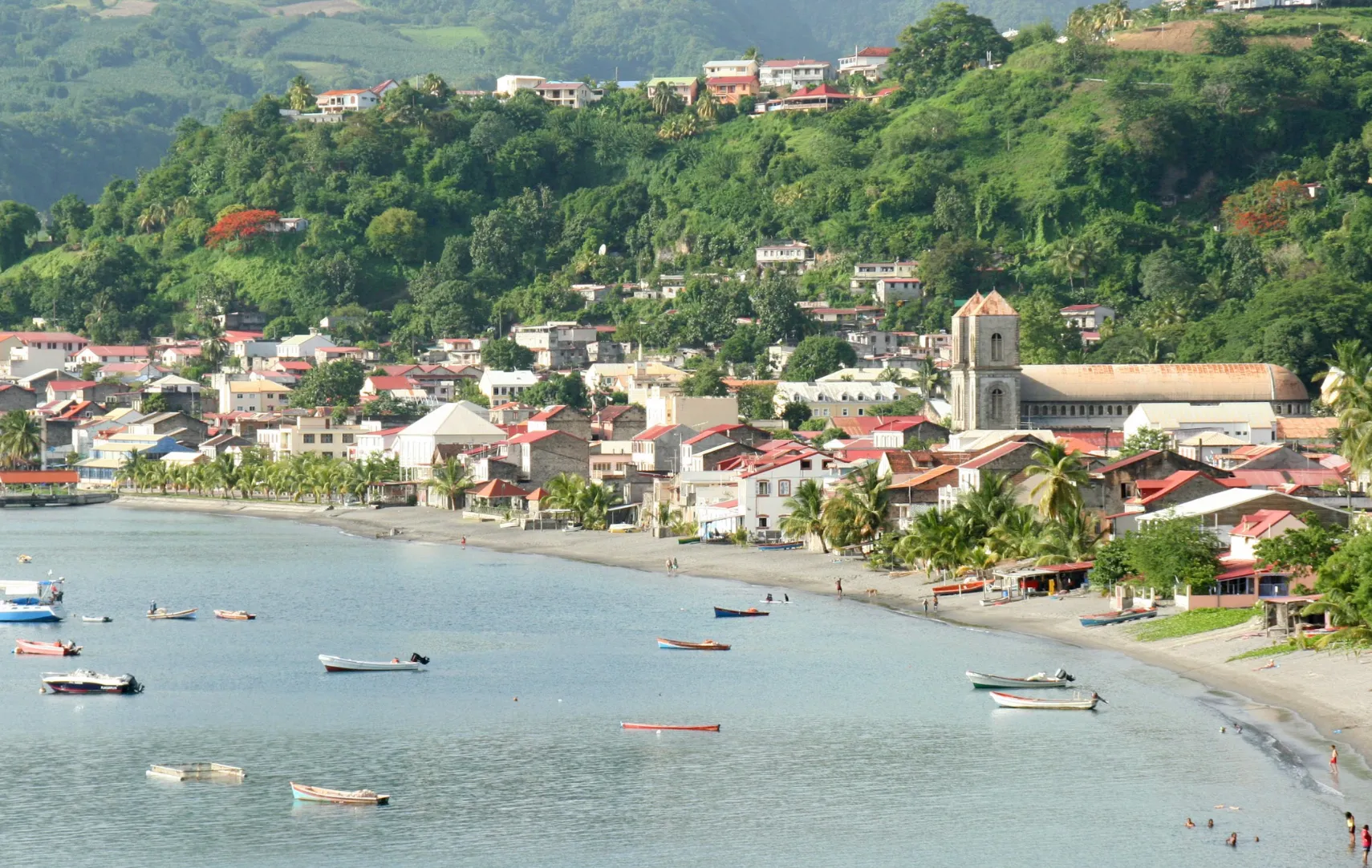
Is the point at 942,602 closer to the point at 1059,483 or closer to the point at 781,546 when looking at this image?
the point at 1059,483

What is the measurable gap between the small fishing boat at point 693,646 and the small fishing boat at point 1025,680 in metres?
12.6

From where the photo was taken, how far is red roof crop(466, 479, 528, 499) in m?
131

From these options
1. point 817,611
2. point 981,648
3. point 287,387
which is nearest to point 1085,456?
point 817,611

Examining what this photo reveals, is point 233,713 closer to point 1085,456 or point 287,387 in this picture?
point 1085,456

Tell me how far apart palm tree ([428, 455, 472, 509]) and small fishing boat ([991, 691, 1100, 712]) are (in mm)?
76194

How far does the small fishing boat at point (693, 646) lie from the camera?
76188 millimetres

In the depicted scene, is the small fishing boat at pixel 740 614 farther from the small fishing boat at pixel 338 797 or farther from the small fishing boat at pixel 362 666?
the small fishing boat at pixel 338 797

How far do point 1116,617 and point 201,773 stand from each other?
1283 inches

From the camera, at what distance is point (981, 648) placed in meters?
72.5

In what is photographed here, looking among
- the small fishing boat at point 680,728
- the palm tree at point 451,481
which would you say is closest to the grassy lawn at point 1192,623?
the small fishing boat at point 680,728

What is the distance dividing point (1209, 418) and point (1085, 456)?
99.0ft

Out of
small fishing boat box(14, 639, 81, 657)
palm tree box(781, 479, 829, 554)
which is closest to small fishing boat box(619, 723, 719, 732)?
small fishing boat box(14, 639, 81, 657)

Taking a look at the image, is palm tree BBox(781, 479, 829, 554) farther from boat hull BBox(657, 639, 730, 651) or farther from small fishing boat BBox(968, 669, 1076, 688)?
small fishing boat BBox(968, 669, 1076, 688)

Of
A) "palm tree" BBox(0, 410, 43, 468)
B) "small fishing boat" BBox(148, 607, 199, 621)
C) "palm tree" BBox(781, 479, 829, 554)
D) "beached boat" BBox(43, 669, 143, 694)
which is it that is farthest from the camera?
"palm tree" BBox(0, 410, 43, 468)
